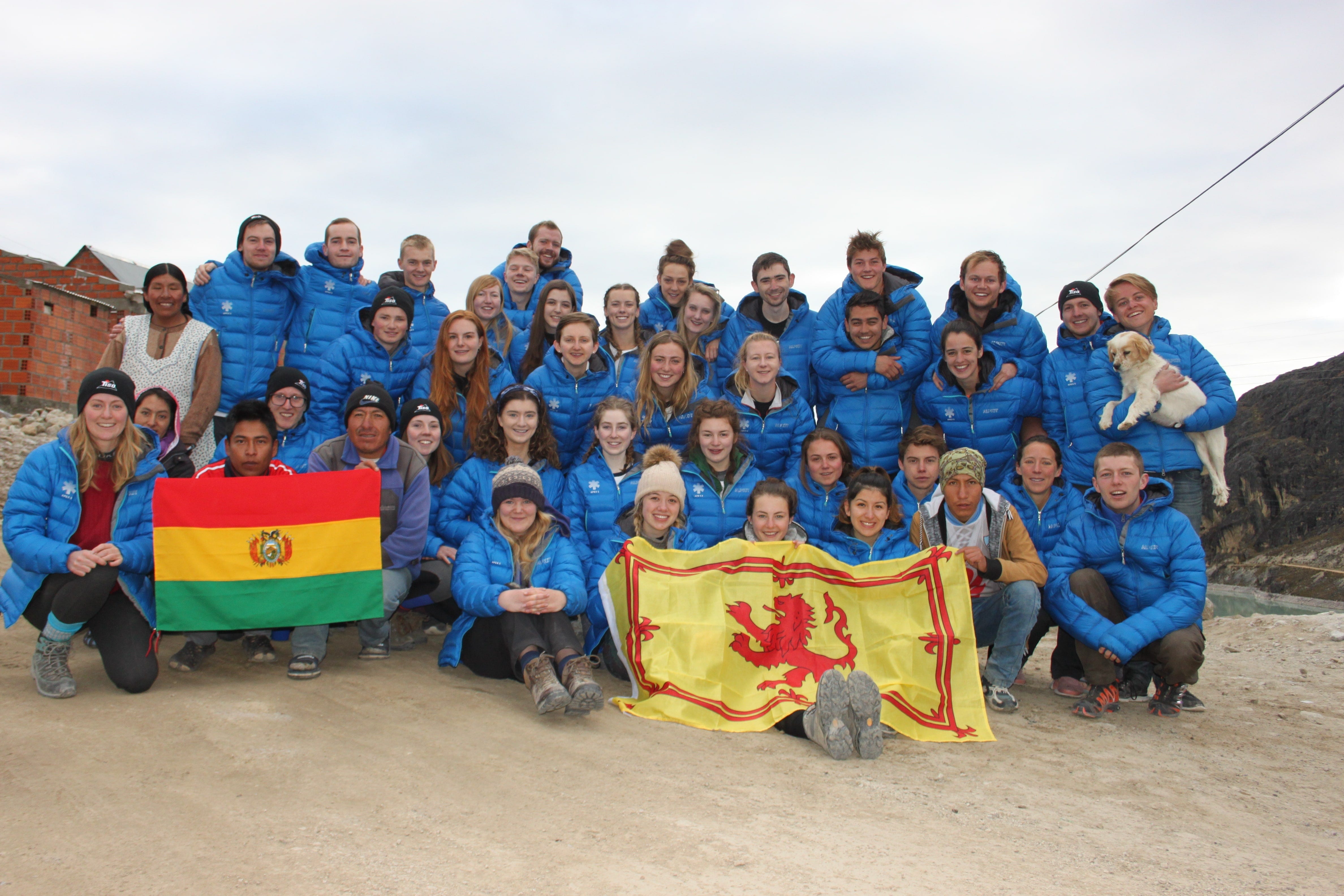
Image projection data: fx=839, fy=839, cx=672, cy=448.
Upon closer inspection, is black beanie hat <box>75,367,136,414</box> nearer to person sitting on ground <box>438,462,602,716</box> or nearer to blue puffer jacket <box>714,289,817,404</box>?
person sitting on ground <box>438,462,602,716</box>

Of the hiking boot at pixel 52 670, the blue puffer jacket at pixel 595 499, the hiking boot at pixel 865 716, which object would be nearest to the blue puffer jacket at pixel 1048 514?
the hiking boot at pixel 865 716

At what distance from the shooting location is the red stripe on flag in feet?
14.6

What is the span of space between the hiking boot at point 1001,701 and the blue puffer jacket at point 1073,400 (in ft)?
5.78

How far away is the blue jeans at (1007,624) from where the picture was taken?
16.5 ft

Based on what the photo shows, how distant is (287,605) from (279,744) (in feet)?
3.88

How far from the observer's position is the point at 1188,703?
540cm

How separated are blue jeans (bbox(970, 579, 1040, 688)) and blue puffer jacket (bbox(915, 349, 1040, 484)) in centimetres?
131

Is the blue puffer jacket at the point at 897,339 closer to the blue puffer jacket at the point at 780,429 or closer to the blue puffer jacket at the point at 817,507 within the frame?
the blue puffer jacket at the point at 780,429

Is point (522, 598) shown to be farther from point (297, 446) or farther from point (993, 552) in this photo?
point (993, 552)

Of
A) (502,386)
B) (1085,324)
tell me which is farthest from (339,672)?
(1085,324)

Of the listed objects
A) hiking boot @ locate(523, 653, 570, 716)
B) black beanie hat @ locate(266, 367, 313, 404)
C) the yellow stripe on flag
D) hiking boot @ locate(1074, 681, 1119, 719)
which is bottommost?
hiking boot @ locate(1074, 681, 1119, 719)

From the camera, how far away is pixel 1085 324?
6281 mm

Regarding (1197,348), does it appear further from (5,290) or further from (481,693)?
(5,290)

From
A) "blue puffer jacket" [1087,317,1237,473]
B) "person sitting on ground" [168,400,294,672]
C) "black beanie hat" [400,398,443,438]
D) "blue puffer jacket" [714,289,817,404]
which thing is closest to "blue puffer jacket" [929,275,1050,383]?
"blue puffer jacket" [1087,317,1237,473]
